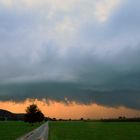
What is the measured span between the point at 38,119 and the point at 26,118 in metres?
4.91

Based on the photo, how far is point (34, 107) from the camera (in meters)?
164

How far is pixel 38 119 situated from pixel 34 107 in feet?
20.6

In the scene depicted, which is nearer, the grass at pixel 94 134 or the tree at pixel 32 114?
the grass at pixel 94 134

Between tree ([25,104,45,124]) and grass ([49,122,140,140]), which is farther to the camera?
tree ([25,104,45,124])

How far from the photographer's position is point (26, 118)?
160000mm

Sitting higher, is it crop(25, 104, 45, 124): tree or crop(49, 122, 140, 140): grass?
crop(25, 104, 45, 124): tree

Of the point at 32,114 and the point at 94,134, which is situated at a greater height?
the point at 32,114

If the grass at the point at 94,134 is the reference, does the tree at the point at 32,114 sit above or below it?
above

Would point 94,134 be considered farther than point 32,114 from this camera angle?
No

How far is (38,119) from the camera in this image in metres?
160

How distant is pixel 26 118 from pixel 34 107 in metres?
6.56
